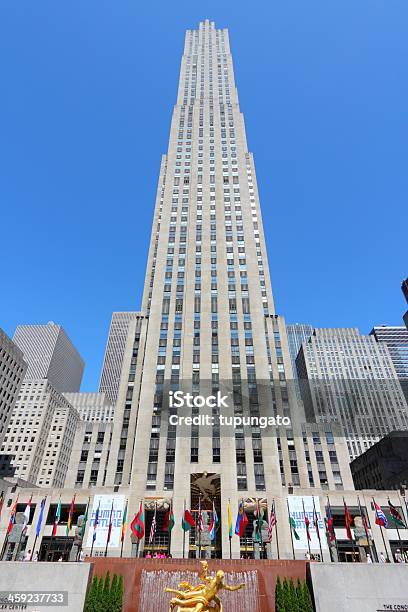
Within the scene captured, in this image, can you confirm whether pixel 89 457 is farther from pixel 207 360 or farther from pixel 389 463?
pixel 389 463

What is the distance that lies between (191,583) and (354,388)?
526ft

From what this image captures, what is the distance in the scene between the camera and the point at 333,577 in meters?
32.9

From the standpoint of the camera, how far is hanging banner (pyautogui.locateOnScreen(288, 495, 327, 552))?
174ft

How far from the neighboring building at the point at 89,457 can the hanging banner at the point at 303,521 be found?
4689 centimetres

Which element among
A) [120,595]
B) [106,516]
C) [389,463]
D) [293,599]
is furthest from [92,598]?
[389,463]

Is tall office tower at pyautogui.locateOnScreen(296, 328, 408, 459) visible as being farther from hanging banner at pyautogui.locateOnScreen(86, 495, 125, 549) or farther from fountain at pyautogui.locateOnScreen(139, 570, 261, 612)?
fountain at pyautogui.locateOnScreen(139, 570, 261, 612)

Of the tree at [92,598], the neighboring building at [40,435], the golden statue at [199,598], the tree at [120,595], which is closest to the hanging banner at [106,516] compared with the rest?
the tree at [120,595]

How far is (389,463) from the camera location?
92.2 m

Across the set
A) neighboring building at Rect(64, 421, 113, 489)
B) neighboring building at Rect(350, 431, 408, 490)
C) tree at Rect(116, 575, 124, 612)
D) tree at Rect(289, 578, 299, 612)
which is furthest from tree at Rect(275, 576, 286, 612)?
neighboring building at Rect(64, 421, 113, 489)

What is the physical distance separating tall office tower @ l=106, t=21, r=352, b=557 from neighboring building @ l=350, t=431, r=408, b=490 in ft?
34.4

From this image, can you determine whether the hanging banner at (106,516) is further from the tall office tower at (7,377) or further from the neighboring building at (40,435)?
the neighboring building at (40,435)

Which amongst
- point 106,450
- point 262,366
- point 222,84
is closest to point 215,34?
point 222,84

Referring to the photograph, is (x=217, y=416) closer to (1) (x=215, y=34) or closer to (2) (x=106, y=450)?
(2) (x=106, y=450)

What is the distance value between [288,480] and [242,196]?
64.0m
